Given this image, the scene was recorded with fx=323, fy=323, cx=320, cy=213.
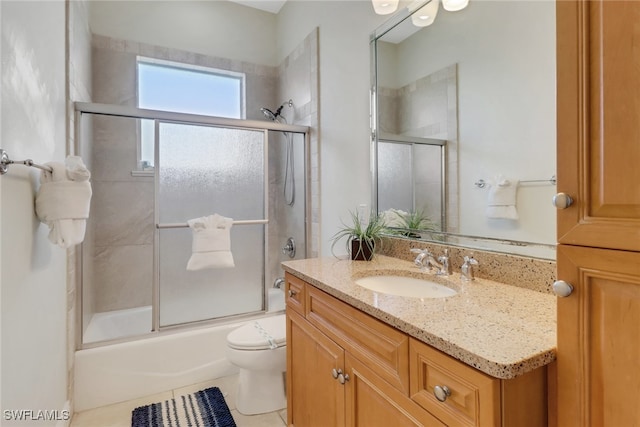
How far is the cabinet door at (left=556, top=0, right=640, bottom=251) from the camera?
56 cm

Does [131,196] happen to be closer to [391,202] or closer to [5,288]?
[5,288]

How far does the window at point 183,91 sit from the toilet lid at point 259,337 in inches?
67.2

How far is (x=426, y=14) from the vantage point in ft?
5.11

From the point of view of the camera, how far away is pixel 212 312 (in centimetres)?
247

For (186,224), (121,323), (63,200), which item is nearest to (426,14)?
(63,200)

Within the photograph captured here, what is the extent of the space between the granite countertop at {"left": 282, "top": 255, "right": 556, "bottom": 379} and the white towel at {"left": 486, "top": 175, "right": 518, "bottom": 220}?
0.88 ft

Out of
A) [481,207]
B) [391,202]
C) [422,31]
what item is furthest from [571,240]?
[422,31]

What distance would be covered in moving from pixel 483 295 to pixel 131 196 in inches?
106

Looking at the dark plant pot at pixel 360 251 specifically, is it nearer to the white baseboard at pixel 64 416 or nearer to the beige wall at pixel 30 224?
the beige wall at pixel 30 224

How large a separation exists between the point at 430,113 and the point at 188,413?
2.09 m

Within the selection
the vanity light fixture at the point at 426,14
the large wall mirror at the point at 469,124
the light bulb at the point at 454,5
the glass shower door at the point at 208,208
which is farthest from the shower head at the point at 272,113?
the light bulb at the point at 454,5

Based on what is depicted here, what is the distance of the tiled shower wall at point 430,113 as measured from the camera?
1.48 meters

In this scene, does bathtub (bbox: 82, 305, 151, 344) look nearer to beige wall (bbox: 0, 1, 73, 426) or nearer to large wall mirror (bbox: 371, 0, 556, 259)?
beige wall (bbox: 0, 1, 73, 426)

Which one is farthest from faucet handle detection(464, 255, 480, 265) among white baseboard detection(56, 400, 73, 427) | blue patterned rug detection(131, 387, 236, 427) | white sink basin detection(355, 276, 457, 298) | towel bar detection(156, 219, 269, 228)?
white baseboard detection(56, 400, 73, 427)
